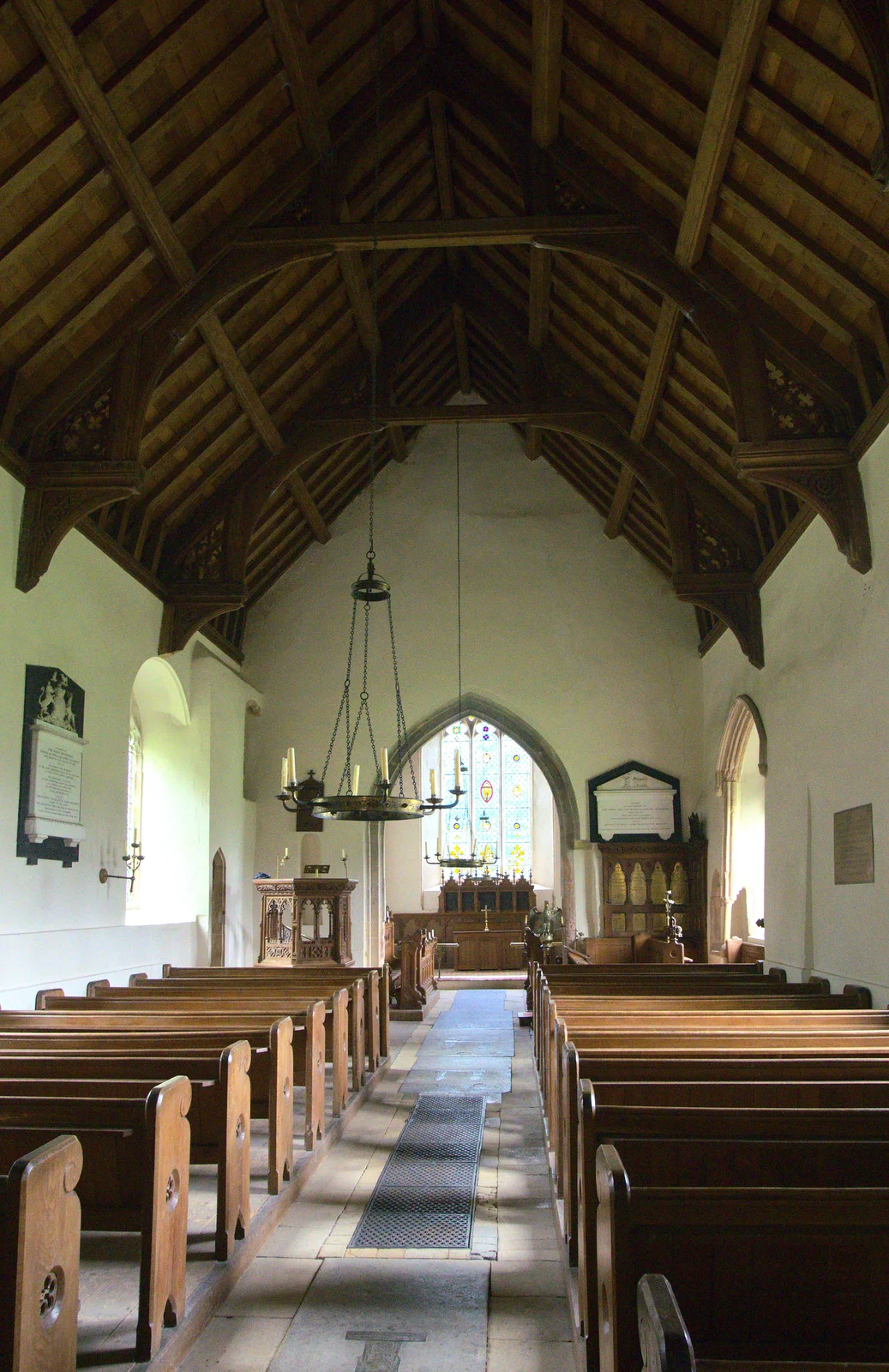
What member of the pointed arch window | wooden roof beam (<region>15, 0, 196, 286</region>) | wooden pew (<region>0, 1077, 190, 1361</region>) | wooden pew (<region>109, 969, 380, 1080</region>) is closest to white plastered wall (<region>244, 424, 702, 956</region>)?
the pointed arch window

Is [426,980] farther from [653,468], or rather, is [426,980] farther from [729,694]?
[653,468]

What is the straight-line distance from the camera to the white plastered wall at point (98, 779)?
6223 mm

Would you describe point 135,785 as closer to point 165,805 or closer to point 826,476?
point 165,805

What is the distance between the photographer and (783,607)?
7.83 metres

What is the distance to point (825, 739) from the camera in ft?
22.0

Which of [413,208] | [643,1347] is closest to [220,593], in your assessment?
[413,208]

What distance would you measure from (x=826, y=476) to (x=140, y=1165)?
190 inches

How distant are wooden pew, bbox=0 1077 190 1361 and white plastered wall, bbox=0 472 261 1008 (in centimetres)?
320

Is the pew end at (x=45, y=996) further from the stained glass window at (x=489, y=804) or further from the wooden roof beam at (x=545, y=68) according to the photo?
the stained glass window at (x=489, y=804)

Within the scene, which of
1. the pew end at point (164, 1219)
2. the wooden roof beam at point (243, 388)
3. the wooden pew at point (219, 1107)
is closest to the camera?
the pew end at point (164, 1219)

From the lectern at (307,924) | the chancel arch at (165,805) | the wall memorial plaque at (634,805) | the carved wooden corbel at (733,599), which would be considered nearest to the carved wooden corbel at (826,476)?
the carved wooden corbel at (733,599)

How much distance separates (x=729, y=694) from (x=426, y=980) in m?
4.31

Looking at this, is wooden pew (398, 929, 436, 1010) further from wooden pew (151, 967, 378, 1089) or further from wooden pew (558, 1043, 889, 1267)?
wooden pew (558, 1043, 889, 1267)

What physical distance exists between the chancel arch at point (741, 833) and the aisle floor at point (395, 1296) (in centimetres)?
587
